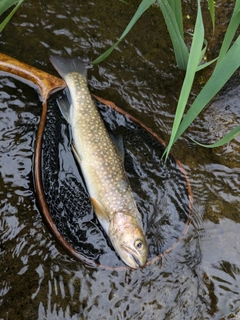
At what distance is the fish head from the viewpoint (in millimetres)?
2203

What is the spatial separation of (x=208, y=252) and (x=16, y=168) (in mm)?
1165

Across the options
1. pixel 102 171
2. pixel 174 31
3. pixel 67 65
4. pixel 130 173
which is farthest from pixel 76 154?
pixel 174 31

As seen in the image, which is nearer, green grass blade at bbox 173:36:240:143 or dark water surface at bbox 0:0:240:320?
green grass blade at bbox 173:36:240:143

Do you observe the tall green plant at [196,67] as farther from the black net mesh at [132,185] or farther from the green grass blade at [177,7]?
the black net mesh at [132,185]

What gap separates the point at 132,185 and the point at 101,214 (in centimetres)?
29

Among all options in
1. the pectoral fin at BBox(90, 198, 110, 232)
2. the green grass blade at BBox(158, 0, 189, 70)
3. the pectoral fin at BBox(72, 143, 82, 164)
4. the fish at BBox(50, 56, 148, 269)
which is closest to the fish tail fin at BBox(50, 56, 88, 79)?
the fish at BBox(50, 56, 148, 269)

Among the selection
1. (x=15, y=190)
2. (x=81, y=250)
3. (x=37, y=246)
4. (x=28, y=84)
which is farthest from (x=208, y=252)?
(x=28, y=84)

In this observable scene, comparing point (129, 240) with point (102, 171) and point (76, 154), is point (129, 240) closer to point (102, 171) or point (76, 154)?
point (102, 171)

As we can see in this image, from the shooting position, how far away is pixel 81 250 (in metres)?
2.27

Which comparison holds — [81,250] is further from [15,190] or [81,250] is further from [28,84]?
[28,84]

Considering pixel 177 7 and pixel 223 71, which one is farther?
pixel 177 7

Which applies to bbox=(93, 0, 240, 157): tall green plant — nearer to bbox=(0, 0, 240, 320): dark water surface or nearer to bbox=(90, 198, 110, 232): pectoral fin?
bbox=(90, 198, 110, 232): pectoral fin

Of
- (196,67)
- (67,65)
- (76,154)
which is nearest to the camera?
(196,67)

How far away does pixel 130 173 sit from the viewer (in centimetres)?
256
